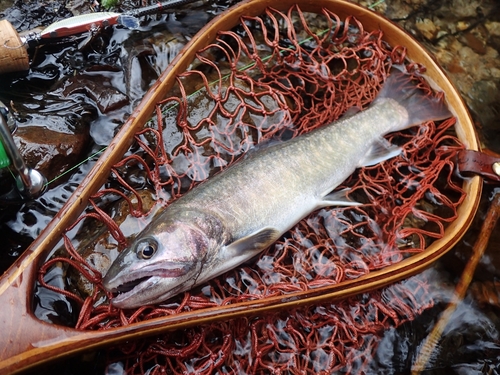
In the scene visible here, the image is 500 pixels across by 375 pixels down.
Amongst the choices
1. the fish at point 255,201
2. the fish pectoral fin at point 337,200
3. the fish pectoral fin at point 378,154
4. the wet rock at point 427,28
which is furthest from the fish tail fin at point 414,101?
the wet rock at point 427,28

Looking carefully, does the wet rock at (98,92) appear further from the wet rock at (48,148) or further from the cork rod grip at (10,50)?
the cork rod grip at (10,50)

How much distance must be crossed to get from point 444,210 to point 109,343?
8.04ft

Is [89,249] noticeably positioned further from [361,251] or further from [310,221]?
[361,251]

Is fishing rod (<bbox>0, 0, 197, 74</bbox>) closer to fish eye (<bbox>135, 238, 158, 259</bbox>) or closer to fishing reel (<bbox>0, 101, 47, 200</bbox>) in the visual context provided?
fishing reel (<bbox>0, 101, 47, 200</bbox>)

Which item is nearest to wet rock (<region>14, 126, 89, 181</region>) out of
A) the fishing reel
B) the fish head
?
the fishing reel

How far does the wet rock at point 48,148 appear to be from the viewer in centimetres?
294

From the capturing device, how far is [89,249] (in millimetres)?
2699

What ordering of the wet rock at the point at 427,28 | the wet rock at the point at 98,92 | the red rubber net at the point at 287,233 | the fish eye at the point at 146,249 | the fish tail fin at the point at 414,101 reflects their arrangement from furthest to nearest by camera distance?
1. the wet rock at the point at 427,28
2. the wet rock at the point at 98,92
3. the fish tail fin at the point at 414,101
4. the red rubber net at the point at 287,233
5. the fish eye at the point at 146,249

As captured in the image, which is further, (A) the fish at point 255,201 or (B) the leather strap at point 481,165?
(B) the leather strap at point 481,165

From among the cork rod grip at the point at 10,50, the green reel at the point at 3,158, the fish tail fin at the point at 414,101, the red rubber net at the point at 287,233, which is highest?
the cork rod grip at the point at 10,50

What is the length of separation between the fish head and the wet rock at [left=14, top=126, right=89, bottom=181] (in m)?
1.01

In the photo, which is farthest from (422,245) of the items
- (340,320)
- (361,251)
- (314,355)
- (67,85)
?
(67,85)

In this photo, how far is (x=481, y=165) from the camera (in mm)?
3055

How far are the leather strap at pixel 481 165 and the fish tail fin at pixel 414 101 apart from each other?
340 mm
